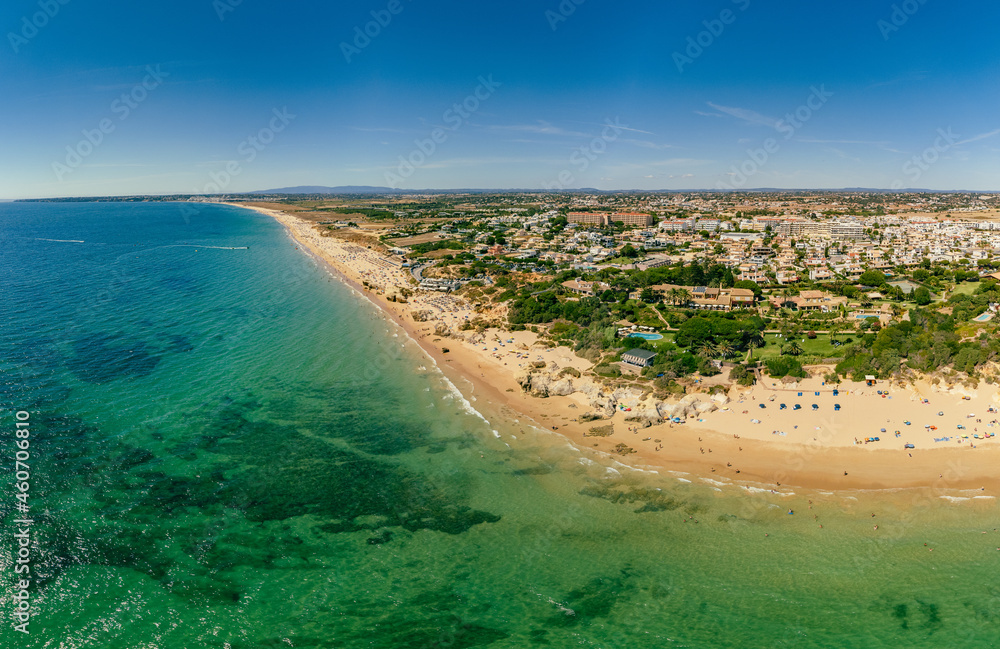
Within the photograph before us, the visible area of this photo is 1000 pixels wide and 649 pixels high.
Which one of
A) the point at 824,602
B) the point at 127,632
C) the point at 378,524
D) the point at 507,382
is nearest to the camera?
the point at 127,632

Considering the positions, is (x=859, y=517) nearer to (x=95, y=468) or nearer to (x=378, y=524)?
(x=378, y=524)

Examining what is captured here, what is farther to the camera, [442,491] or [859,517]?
[442,491]

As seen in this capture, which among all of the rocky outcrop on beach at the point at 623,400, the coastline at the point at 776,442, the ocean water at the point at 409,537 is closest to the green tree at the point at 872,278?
the coastline at the point at 776,442

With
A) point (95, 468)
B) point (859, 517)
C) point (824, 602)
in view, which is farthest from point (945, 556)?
point (95, 468)

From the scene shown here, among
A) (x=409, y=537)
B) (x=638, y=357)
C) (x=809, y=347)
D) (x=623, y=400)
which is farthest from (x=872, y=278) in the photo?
(x=409, y=537)

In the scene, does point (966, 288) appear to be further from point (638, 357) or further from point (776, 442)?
point (776, 442)

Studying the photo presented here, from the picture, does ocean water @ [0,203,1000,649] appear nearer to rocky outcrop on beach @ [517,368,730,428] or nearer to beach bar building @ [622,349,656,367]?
rocky outcrop on beach @ [517,368,730,428]
